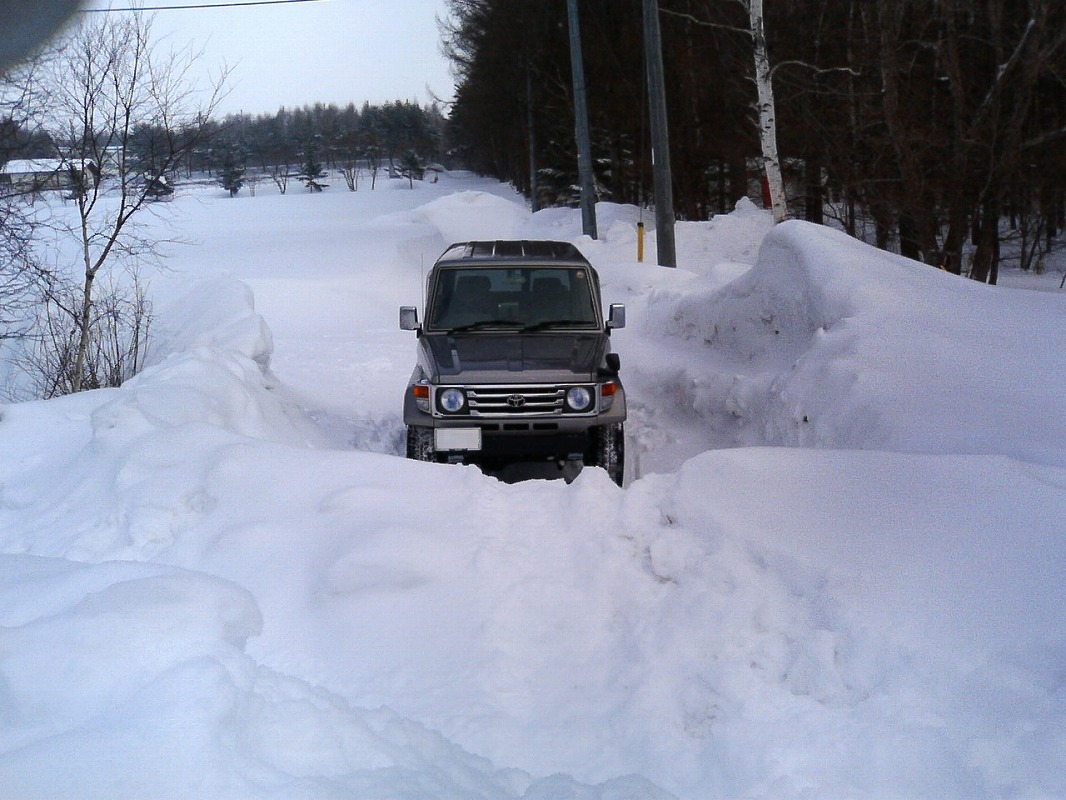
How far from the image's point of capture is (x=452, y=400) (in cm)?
620

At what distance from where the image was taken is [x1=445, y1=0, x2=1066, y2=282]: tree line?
529 inches

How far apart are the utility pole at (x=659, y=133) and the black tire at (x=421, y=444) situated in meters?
8.42

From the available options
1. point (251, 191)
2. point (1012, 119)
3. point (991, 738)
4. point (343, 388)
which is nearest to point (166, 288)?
point (343, 388)

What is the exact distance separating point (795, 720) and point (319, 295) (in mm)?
15136

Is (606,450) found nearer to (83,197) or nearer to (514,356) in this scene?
(514,356)

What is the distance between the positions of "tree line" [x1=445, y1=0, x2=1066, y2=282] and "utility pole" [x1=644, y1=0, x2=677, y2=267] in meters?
1.85

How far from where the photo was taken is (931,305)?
717cm

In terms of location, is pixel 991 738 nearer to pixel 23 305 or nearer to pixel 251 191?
pixel 23 305

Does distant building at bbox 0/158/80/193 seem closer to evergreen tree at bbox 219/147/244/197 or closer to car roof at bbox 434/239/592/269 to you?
evergreen tree at bbox 219/147/244/197

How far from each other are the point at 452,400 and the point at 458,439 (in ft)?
0.90

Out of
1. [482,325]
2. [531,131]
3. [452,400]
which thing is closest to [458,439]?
[452,400]

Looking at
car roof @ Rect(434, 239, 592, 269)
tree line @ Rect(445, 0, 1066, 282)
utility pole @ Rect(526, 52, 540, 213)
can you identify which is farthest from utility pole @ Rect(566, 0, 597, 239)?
utility pole @ Rect(526, 52, 540, 213)

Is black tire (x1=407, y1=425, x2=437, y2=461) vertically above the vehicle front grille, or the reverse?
the vehicle front grille

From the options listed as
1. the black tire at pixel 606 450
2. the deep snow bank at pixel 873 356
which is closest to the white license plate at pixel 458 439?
the black tire at pixel 606 450
